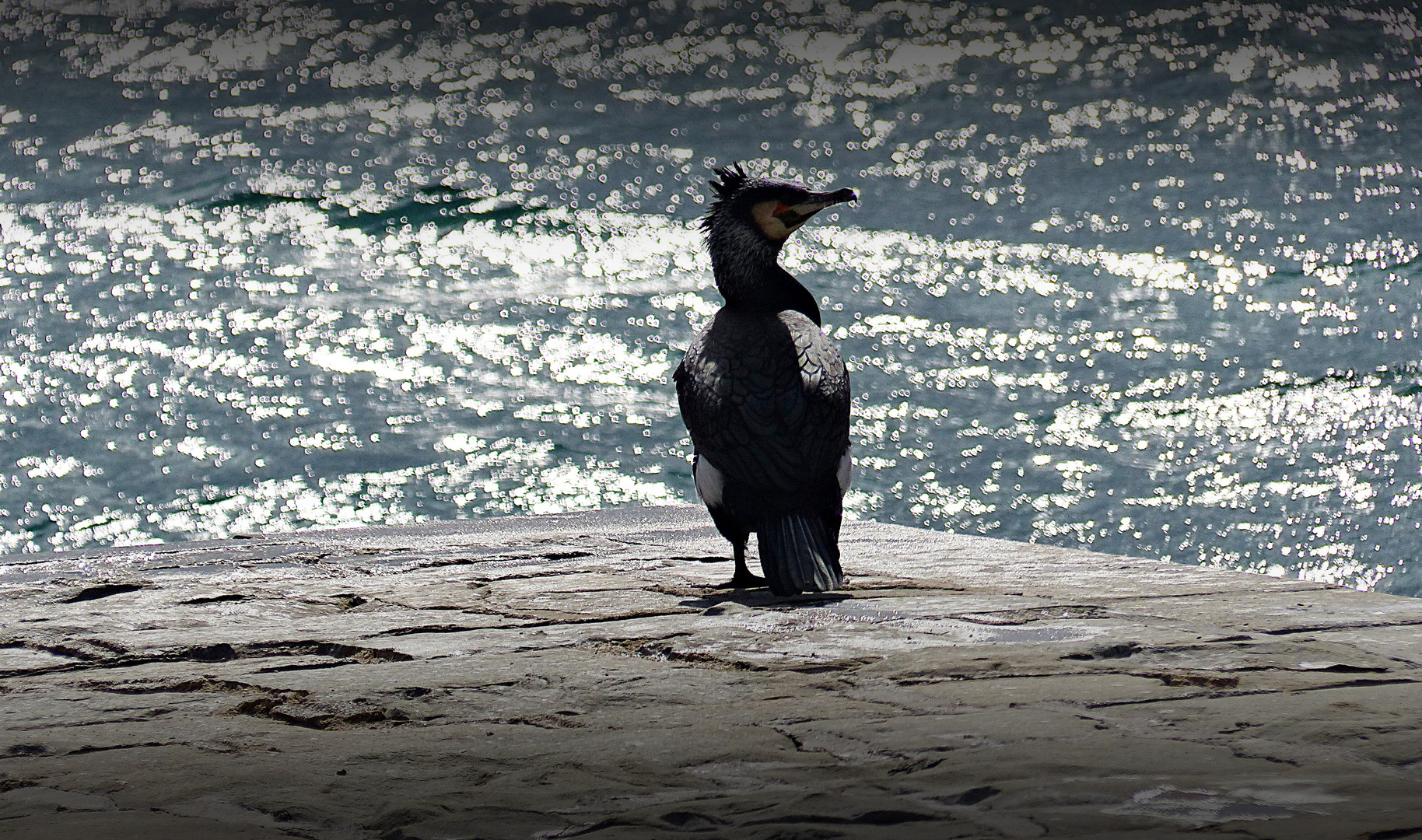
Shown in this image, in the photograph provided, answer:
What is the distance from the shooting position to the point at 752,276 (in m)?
4.07

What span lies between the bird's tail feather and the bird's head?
0.86m

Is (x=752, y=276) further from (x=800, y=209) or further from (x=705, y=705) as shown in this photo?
(x=705, y=705)

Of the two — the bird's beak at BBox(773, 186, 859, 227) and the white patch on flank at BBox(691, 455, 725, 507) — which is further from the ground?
the bird's beak at BBox(773, 186, 859, 227)

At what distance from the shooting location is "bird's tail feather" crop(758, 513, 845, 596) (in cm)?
359

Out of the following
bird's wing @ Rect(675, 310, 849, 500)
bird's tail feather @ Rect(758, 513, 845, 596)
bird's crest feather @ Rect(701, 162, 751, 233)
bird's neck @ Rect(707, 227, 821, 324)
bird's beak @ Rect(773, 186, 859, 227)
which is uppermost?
bird's crest feather @ Rect(701, 162, 751, 233)

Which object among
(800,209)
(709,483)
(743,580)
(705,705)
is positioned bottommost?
(705,705)

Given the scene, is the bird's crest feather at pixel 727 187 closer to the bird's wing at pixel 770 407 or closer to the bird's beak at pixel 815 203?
the bird's beak at pixel 815 203

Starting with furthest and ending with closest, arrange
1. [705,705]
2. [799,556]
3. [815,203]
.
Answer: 1. [815,203]
2. [799,556]
3. [705,705]

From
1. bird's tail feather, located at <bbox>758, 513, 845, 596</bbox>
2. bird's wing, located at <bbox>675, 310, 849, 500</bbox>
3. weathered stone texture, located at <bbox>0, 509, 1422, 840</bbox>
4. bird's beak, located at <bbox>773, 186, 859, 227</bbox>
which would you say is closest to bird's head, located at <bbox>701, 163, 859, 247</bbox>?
bird's beak, located at <bbox>773, 186, 859, 227</bbox>

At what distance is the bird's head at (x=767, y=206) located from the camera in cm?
405

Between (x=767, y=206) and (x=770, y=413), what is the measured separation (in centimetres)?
67

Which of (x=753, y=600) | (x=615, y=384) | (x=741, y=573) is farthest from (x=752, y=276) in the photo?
(x=615, y=384)

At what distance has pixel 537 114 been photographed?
1244 centimetres

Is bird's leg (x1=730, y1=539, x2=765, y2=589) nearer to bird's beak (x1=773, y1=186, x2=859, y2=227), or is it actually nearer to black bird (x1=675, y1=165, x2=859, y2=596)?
black bird (x1=675, y1=165, x2=859, y2=596)
